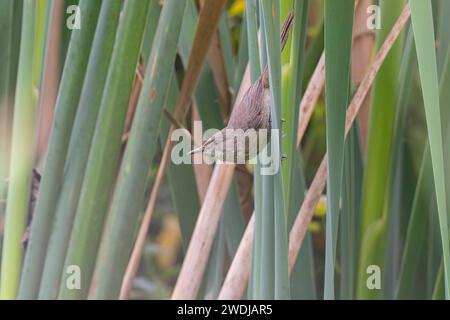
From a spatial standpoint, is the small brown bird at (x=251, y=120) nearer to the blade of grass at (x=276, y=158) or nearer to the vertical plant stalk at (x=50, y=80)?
the blade of grass at (x=276, y=158)

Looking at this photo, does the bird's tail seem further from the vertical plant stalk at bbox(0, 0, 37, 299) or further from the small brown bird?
the vertical plant stalk at bbox(0, 0, 37, 299)

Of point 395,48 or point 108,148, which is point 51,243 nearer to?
point 108,148

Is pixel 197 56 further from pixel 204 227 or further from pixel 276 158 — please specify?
pixel 276 158

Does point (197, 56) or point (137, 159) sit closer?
point (137, 159)

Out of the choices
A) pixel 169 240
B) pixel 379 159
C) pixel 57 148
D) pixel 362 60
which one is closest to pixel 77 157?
pixel 57 148

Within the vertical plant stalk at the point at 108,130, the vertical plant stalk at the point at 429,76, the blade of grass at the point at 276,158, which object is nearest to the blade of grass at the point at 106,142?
the vertical plant stalk at the point at 108,130
